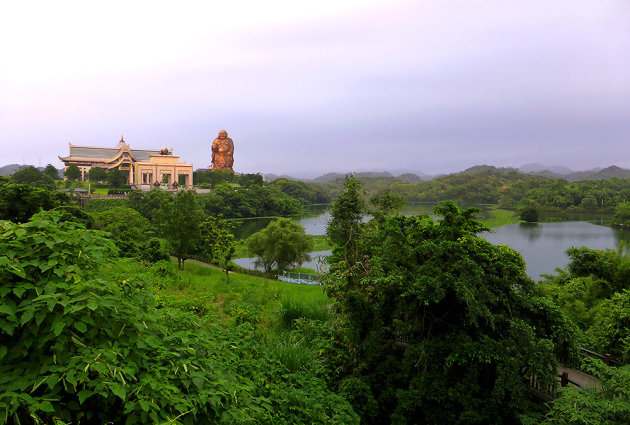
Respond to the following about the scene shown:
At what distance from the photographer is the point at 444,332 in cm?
506

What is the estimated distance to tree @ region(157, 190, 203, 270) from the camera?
14078mm

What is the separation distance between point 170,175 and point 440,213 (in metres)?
53.0

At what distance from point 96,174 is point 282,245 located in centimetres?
3515

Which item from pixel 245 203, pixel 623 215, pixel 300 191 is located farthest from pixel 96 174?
pixel 623 215

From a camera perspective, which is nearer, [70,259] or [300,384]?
[70,259]

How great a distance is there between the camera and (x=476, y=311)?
4.21 metres

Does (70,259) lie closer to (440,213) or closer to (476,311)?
(476,311)

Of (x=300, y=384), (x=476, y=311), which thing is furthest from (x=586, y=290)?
(x=300, y=384)

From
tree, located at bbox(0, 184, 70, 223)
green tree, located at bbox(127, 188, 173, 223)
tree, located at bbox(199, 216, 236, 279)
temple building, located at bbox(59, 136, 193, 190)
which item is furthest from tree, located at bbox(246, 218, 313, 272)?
temple building, located at bbox(59, 136, 193, 190)

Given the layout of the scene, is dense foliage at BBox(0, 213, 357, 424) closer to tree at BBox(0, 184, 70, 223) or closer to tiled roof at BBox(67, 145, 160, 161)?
tree at BBox(0, 184, 70, 223)

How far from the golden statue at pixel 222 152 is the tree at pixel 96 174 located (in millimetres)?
27656

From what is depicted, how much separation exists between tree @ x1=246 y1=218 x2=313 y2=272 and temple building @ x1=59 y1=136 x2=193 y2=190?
107 feet

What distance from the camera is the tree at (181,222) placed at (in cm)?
1408

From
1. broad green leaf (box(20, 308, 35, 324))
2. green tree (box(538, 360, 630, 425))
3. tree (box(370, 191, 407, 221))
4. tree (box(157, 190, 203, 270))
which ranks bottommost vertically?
green tree (box(538, 360, 630, 425))
